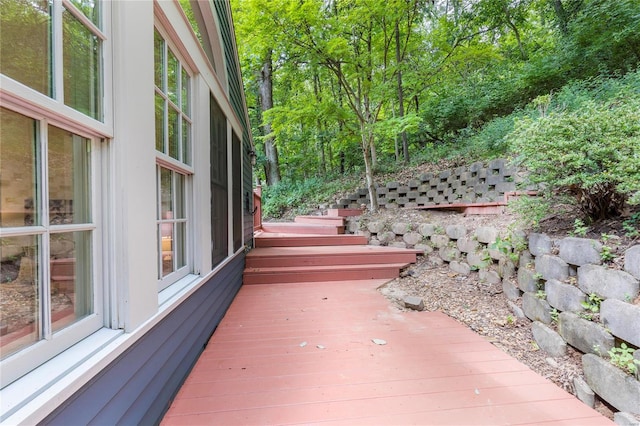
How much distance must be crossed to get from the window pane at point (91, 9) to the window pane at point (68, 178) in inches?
18.4

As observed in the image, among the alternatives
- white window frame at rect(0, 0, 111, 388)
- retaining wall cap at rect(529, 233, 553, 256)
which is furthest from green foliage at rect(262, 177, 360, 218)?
white window frame at rect(0, 0, 111, 388)

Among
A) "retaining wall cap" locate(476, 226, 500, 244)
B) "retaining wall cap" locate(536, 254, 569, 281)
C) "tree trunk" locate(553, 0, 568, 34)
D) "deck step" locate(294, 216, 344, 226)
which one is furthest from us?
"tree trunk" locate(553, 0, 568, 34)

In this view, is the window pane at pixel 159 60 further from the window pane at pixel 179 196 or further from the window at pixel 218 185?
the window at pixel 218 185

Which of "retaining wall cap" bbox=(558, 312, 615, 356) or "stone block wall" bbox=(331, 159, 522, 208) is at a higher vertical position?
"stone block wall" bbox=(331, 159, 522, 208)

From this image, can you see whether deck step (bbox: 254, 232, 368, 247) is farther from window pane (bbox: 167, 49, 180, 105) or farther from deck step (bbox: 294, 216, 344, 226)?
window pane (bbox: 167, 49, 180, 105)

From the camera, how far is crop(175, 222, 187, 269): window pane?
6.19 feet

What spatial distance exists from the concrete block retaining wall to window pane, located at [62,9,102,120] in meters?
2.69

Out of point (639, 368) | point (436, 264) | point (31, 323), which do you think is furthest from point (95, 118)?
point (436, 264)

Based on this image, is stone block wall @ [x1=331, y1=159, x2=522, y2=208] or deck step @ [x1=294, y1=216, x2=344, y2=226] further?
deck step @ [x1=294, y1=216, x2=344, y2=226]

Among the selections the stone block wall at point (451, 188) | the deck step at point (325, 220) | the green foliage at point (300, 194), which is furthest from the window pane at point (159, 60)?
the green foliage at point (300, 194)

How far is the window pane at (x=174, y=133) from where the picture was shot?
1749 mm

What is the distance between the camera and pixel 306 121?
5590 mm

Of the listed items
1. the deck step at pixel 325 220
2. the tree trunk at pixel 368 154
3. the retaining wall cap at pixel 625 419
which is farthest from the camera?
the deck step at pixel 325 220

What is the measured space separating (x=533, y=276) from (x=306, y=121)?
4.56 m
